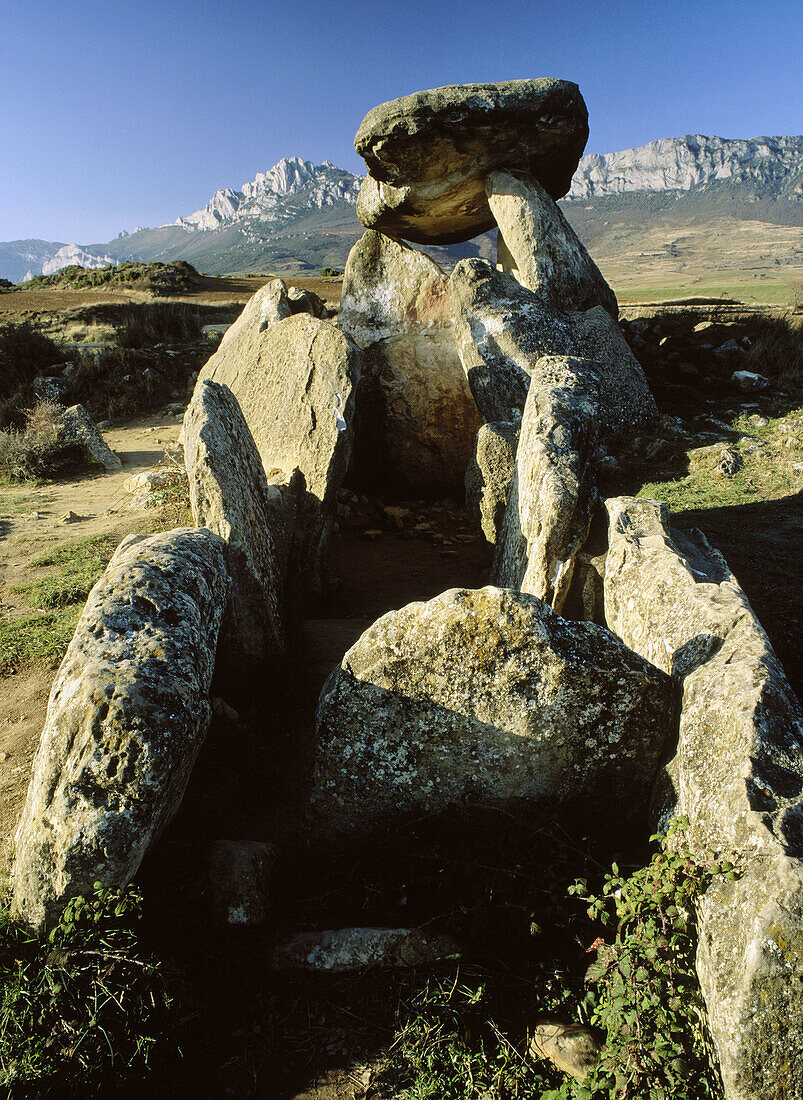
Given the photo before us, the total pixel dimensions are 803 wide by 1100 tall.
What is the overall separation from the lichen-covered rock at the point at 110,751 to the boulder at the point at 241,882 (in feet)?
0.89

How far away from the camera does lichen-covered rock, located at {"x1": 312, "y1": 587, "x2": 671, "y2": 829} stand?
2561mm

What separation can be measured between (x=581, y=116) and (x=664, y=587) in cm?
803

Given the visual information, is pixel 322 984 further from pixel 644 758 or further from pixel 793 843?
pixel 793 843

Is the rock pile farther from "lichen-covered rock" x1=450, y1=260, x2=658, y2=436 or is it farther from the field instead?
"lichen-covered rock" x1=450, y1=260, x2=658, y2=436

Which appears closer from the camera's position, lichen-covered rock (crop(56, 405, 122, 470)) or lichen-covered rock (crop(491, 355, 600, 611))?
lichen-covered rock (crop(491, 355, 600, 611))

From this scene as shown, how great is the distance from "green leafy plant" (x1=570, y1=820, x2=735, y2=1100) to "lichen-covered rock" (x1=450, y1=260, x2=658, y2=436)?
458cm

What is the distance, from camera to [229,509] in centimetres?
388

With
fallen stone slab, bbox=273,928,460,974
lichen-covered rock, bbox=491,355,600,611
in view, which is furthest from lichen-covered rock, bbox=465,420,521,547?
fallen stone slab, bbox=273,928,460,974

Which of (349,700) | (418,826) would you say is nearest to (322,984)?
(418,826)

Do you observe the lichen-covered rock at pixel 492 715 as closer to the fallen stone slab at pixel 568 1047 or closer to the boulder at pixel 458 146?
the fallen stone slab at pixel 568 1047

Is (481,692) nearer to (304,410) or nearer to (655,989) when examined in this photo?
(655,989)

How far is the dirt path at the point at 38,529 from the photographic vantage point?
3.50 metres

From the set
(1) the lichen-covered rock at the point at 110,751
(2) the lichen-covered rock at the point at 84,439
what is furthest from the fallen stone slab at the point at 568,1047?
(2) the lichen-covered rock at the point at 84,439

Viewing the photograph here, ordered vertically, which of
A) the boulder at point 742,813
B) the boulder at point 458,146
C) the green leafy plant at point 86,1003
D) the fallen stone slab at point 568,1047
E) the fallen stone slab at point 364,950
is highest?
the boulder at point 458,146
